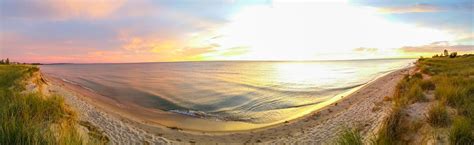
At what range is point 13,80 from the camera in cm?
1683

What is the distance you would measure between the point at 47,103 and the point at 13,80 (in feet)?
28.2

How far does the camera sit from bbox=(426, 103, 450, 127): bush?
7.79m

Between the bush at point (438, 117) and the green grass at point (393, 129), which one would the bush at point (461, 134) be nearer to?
the bush at point (438, 117)

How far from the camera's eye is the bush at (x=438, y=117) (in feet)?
25.5

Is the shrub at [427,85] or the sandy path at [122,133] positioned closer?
the shrub at [427,85]

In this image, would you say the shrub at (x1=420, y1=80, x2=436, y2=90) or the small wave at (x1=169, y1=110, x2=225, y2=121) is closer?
the shrub at (x1=420, y1=80, x2=436, y2=90)

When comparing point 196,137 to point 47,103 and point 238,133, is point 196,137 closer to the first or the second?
point 238,133

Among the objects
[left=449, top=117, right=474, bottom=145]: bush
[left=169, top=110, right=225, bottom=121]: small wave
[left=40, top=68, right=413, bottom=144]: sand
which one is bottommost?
[left=169, top=110, right=225, bottom=121]: small wave

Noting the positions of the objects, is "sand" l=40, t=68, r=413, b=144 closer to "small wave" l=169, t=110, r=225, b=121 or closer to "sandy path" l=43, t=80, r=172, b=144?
"sandy path" l=43, t=80, r=172, b=144

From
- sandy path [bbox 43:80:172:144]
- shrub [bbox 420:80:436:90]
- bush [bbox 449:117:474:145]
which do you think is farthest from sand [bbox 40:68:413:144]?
bush [bbox 449:117:474:145]

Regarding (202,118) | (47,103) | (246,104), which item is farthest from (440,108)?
(246,104)

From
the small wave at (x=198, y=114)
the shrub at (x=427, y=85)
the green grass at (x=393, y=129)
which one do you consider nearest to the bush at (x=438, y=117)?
the green grass at (x=393, y=129)

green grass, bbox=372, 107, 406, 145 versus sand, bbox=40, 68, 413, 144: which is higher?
green grass, bbox=372, 107, 406, 145

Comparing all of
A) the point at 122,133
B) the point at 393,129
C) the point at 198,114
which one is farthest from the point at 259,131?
the point at 393,129
